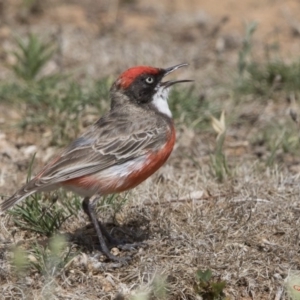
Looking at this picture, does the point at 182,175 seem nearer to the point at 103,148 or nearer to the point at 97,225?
the point at 103,148

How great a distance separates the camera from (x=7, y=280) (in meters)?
6.27

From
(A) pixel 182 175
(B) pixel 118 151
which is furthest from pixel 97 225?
(A) pixel 182 175

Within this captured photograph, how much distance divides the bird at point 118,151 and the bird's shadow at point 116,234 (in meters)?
0.12

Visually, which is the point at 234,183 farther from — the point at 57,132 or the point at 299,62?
the point at 299,62

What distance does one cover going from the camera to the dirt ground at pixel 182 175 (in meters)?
6.39

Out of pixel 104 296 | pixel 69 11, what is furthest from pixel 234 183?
pixel 69 11

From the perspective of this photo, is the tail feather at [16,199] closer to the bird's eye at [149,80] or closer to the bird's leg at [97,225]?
the bird's leg at [97,225]

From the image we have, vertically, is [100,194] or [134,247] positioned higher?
[100,194]

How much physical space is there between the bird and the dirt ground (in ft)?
1.43

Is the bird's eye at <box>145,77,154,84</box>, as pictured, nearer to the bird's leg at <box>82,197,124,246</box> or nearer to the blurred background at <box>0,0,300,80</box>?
the bird's leg at <box>82,197,124,246</box>

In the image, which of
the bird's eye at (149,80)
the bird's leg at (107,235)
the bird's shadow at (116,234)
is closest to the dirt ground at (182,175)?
the bird's shadow at (116,234)

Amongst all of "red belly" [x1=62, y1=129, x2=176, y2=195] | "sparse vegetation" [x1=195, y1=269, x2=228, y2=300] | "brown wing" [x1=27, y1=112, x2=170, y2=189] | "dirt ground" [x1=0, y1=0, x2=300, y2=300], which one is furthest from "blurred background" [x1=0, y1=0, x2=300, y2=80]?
"sparse vegetation" [x1=195, y1=269, x2=228, y2=300]

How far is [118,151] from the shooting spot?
22.9ft

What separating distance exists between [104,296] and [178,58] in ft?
20.5
